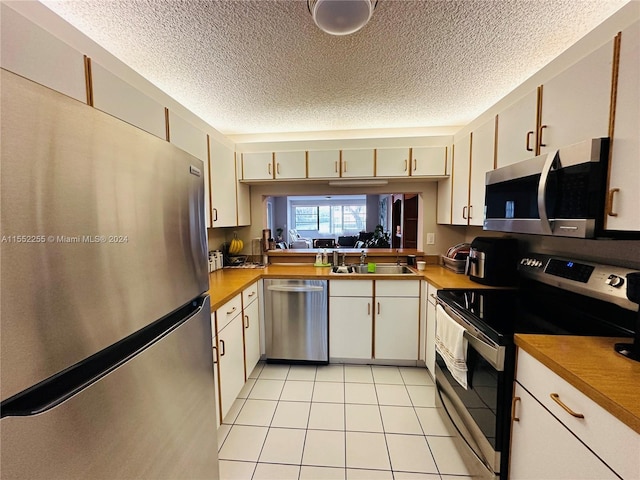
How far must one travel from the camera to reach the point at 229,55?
1.52 meters

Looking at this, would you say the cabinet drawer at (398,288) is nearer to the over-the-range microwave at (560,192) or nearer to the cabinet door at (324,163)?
the over-the-range microwave at (560,192)

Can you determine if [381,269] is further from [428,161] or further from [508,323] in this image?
[508,323]

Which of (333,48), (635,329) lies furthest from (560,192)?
(333,48)

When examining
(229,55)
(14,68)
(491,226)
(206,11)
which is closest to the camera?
(14,68)

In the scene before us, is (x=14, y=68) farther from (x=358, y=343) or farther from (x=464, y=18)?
(x=358, y=343)

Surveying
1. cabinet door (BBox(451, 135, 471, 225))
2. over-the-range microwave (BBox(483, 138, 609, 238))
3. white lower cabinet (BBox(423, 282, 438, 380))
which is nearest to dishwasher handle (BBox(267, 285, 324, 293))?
white lower cabinet (BBox(423, 282, 438, 380))

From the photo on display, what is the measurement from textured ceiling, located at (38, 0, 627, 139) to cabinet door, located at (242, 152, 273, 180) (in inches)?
20.1

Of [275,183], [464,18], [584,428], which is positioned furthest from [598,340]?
[275,183]

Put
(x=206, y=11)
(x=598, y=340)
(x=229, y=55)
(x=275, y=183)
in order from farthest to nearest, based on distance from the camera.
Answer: (x=275, y=183)
(x=229, y=55)
(x=206, y=11)
(x=598, y=340)

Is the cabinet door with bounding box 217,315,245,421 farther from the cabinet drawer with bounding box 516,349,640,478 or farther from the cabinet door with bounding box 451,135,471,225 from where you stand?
the cabinet door with bounding box 451,135,471,225

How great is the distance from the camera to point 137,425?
28.7 inches

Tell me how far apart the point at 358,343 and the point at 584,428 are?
68.8 inches

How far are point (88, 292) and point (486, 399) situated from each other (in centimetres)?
164

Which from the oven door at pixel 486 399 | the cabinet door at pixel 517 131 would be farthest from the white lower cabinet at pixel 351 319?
the cabinet door at pixel 517 131
